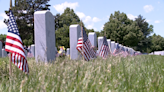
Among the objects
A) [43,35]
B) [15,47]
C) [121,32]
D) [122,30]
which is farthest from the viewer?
[122,30]

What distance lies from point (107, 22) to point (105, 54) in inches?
1535

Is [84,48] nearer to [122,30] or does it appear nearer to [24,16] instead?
[24,16]

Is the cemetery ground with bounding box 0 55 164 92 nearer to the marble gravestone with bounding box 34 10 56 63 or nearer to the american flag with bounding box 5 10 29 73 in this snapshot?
the american flag with bounding box 5 10 29 73

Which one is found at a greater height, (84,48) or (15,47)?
(15,47)

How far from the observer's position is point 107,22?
46.2 metres

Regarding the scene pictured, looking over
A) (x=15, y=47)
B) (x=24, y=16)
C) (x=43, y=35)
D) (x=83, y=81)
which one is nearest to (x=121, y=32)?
(x=24, y=16)

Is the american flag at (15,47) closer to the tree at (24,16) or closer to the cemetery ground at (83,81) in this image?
the cemetery ground at (83,81)

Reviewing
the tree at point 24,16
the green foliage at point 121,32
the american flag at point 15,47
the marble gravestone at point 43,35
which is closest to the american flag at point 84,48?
the marble gravestone at point 43,35

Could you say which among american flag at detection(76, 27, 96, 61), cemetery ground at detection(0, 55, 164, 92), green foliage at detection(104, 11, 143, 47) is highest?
green foliage at detection(104, 11, 143, 47)

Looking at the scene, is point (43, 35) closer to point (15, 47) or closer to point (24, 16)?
point (15, 47)

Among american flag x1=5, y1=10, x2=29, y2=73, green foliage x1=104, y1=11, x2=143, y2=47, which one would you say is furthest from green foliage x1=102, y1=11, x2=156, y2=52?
american flag x1=5, y1=10, x2=29, y2=73

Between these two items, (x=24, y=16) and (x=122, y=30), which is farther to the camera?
(x=122, y=30)

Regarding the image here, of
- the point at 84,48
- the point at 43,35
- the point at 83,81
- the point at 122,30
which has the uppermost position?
the point at 122,30

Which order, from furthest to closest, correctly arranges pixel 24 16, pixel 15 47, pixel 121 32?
pixel 121 32, pixel 24 16, pixel 15 47
